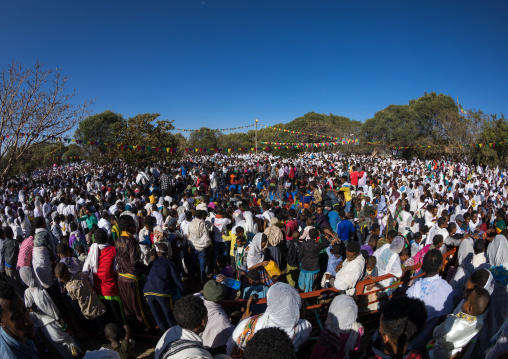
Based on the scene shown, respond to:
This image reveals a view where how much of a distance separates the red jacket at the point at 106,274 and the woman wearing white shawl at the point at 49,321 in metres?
0.69

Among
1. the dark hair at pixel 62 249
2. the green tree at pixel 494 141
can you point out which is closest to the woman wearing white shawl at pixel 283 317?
the dark hair at pixel 62 249

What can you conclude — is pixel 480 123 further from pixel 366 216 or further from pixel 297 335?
pixel 297 335

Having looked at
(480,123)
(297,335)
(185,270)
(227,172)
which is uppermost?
(480,123)

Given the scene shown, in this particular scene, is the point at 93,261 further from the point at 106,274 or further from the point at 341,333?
the point at 341,333

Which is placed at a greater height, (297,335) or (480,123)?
(480,123)

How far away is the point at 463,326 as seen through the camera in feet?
7.57

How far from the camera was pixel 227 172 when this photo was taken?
1667 cm

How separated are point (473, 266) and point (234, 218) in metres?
4.13

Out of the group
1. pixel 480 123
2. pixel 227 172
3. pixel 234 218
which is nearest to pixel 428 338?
pixel 234 218

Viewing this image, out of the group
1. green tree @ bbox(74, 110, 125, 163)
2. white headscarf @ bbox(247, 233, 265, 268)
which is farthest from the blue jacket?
green tree @ bbox(74, 110, 125, 163)

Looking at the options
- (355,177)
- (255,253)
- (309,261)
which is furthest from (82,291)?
(355,177)

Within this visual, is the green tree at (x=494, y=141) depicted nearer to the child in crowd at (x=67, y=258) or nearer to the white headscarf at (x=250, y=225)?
the white headscarf at (x=250, y=225)

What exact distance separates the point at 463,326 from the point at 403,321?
26.7 inches

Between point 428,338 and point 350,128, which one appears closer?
point 428,338
